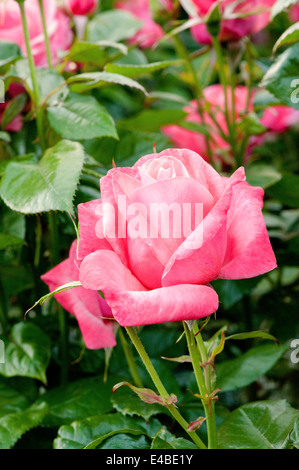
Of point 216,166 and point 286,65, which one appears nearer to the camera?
point 286,65

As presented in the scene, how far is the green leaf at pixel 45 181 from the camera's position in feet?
1.58

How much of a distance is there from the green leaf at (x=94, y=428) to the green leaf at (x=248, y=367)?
0.33 feet

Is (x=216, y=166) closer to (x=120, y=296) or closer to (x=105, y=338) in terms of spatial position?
(x=105, y=338)

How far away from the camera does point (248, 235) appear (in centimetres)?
40

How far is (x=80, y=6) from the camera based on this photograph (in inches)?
35.1

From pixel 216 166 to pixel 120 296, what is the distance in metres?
0.51

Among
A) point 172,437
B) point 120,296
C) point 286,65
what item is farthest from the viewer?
point 286,65

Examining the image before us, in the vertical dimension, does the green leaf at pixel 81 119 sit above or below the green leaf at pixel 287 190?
above

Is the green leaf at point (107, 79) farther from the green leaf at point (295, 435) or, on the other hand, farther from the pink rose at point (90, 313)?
the green leaf at point (295, 435)

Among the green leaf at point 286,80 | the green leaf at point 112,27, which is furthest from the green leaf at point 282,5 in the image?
the green leaf at point 112,27

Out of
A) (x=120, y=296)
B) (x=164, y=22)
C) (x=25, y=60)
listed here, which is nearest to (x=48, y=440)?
(x=120, y=296)

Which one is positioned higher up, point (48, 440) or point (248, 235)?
point (248, 235)

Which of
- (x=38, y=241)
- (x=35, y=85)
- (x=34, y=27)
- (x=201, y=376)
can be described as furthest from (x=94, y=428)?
(x=34, y=27)

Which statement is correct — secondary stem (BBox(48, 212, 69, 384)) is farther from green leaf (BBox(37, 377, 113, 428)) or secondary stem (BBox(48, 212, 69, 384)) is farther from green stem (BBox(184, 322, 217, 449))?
green stem (BBox(184, 322, 217, 449))
